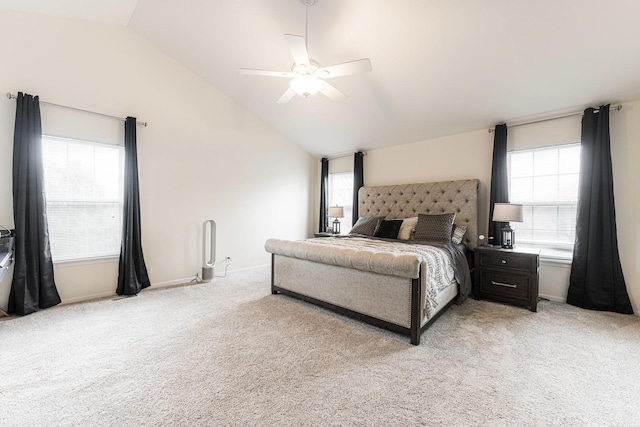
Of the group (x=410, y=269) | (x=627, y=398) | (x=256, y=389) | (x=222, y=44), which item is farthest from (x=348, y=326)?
(x=222, y=44)

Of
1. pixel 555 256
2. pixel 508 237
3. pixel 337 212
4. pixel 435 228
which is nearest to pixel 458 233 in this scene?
pixel 435 228

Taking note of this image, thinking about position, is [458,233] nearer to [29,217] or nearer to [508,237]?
[508,237]

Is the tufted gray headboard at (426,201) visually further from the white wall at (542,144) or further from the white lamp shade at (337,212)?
the white lamp shade at (337,212)

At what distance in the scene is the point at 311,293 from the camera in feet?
10.5

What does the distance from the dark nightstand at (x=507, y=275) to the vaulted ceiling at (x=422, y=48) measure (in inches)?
73.4

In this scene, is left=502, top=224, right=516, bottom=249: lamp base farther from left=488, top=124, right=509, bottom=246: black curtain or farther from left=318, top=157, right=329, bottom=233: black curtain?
left=318, top=157, right=329, bottom=233: black curtain

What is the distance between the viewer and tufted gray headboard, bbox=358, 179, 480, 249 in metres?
3.94

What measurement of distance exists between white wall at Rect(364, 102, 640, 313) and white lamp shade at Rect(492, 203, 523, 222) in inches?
23.1

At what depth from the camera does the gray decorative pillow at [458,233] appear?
378 cm

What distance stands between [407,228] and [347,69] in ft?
8.16

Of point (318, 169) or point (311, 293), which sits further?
point (318, 169)

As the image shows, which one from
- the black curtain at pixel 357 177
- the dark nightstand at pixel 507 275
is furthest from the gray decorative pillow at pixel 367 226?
the dark nightstand at pixel 507 275

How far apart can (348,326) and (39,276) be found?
3.49 metres

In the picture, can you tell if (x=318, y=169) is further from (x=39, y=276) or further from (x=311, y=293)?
(x=39, y=276)
